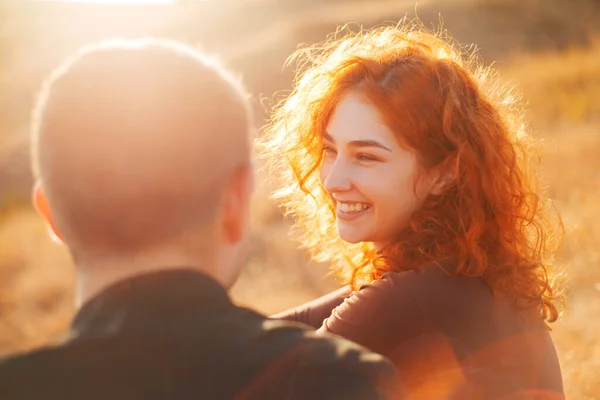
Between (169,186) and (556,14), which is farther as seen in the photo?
(556,14)

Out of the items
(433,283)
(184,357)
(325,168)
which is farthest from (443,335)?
(184,357)

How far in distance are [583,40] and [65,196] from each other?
17679 mm

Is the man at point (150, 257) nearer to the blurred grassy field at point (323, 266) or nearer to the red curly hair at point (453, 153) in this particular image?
the red curly hair at point (453, 153)

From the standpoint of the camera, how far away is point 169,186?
126 centimetres

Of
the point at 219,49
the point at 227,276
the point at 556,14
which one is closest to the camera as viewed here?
the point at 227,276

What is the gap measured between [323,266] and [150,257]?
6122 mm

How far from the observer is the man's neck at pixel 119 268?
4.13 ft

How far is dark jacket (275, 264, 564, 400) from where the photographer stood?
235 cm

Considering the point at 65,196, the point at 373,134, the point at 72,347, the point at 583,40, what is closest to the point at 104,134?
the point at 65,196

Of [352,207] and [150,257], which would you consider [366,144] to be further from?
[150,257]

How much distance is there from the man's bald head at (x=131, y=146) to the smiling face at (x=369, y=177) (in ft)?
4.96

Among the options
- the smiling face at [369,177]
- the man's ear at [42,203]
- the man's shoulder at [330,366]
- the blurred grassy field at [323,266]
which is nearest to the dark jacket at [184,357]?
the man's shoulder at [330,366]

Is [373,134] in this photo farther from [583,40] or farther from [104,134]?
[583,40]

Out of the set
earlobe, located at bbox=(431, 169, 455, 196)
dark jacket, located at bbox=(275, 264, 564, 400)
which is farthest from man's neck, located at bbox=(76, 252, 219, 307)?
earlobe, located at bbox=(431, 169, 455, 196)
